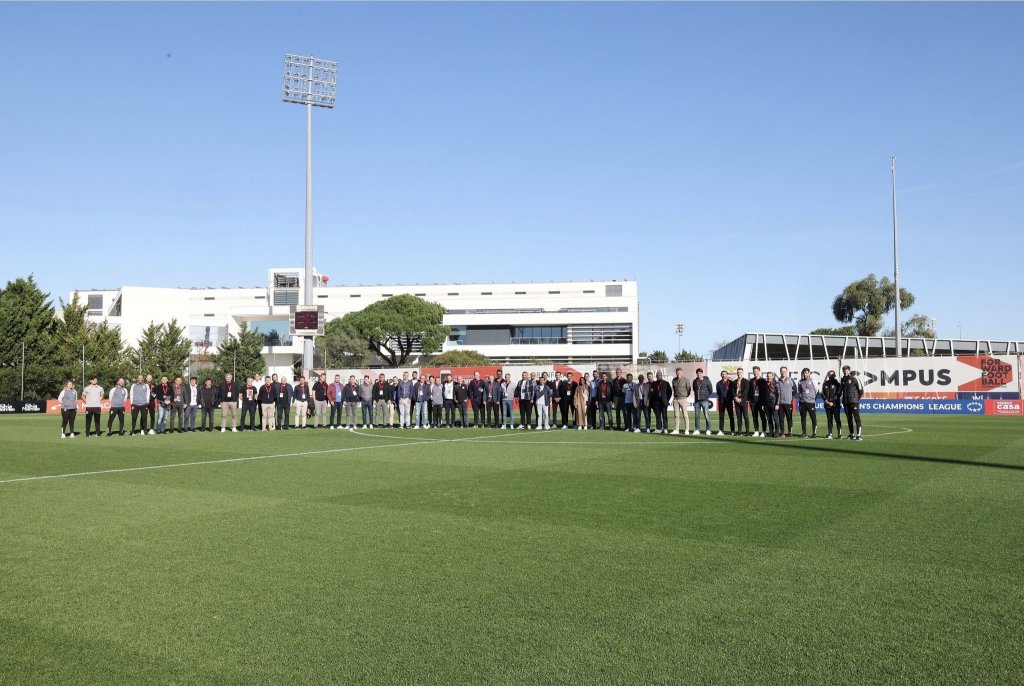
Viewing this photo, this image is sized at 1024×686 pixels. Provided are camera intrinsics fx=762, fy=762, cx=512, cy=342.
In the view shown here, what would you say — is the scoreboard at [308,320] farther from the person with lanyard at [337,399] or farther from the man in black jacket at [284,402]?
the man in black jacket at [284,402]

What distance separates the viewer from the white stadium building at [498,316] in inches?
3797

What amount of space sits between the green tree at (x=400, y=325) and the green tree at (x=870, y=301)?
141ft

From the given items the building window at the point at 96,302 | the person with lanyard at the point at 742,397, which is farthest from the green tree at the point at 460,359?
the person with lanyard at the point at 742,397

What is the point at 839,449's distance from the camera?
1614cm

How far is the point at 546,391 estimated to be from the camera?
24.7 metres

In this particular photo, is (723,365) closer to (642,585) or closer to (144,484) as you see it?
(144,484)

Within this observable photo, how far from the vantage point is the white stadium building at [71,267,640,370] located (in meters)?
96.4

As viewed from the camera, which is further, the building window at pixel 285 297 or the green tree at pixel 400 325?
the green tree at pixel 400 325

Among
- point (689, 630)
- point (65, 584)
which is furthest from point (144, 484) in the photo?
point (689, 630)

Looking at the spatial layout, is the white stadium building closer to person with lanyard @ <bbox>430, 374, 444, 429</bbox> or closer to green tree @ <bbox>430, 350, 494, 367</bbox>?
green tree @ <bbox>430, 350, 494, 367</bbox>

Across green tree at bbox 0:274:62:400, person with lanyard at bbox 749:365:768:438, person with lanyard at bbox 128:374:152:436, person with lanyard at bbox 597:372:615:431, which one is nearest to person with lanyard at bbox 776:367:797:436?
person with lanyard at bbox 749:365:768:438

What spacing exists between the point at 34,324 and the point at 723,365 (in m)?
42.7

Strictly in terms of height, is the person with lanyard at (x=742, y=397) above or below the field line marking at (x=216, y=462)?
above

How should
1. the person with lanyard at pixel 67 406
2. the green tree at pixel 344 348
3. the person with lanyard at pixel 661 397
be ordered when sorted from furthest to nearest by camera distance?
the green tree at pixel 344 348 < the person with lanyard at pixel 661 397 < the person with lanyard at pixel 67 406
